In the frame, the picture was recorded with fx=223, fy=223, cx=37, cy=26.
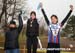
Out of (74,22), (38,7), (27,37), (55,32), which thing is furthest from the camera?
(74,22)

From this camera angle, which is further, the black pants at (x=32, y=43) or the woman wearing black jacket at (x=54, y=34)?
the black pants at (x=32, y=43)

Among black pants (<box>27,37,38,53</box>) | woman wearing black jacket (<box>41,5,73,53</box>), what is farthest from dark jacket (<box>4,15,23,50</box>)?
woman wearing black jacket (<box>41,5,73,53</box>)

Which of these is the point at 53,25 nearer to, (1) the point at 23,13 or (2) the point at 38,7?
(2) the point at 38,7

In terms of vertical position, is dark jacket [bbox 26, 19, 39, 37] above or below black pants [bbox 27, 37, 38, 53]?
above

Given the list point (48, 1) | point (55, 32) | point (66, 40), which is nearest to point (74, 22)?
point (66, 40)

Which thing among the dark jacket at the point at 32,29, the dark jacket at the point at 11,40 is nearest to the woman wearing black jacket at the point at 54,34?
the dark jacket at the point at 32,29

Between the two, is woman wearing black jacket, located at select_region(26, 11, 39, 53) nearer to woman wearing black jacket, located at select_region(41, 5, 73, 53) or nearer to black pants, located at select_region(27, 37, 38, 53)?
black pants, located at select_region(27, 37, 38, 53)

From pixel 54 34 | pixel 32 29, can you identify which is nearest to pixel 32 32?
pixel 32 29

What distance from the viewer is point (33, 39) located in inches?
180

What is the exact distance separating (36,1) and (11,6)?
0.60 meters

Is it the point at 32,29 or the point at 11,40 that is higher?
the point at 32,29

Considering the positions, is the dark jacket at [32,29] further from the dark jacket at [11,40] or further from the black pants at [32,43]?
the dark jacket at [11,40]

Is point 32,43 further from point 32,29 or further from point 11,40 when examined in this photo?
point 11,40

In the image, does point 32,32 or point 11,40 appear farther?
point 32,32
